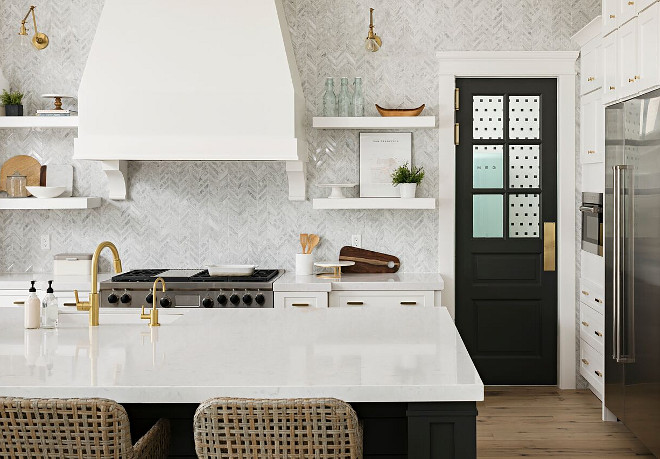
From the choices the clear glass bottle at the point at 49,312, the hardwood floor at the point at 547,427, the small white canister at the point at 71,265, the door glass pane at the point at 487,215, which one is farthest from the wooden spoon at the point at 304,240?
the clear glass bottle at the point at 49,312

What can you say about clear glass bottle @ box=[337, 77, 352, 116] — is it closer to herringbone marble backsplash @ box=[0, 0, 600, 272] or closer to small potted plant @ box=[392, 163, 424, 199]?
herringbone marble backsplash @ box=[0, 0, 600, 272]

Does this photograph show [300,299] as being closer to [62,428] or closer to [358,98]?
[358,98]

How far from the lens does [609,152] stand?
4188 mm

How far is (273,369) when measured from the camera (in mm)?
2244

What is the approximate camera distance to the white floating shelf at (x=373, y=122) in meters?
5.12

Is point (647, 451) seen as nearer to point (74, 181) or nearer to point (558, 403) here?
point (558, 403)

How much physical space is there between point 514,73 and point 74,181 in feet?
10.5

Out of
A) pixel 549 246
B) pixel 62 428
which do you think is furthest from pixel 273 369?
pixel 549 246

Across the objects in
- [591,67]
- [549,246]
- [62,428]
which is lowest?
[62,428]

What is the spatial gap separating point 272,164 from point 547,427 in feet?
8.21

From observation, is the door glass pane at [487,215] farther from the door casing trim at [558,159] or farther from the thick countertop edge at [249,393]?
the thick countertop edge at [249,393]

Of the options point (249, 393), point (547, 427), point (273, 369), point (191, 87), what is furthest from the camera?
point (191, 87)

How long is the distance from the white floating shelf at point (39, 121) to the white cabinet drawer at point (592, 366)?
12.1ft

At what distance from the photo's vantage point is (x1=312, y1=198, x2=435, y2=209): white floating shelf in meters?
5.11
